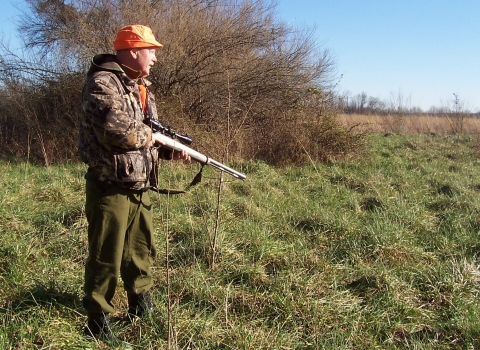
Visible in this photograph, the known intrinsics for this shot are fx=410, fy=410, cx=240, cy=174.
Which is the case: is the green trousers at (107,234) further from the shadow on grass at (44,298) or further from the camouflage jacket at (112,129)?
the shadow on grass at (44,298)

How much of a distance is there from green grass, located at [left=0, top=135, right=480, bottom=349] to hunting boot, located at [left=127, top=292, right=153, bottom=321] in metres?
0.07

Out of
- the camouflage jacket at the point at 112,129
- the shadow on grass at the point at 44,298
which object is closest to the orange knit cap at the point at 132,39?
the camouflage jacket at the point at 112,129

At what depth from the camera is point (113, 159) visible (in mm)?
2293

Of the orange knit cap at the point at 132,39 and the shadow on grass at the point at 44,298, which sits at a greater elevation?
the orange knit cap at the point at 132,39

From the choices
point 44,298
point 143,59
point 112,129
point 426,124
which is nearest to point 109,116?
point 112,129

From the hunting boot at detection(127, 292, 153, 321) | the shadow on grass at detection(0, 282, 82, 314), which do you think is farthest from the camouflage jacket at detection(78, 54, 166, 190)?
the shadow on grass at detection(0, 282, 82, 314)

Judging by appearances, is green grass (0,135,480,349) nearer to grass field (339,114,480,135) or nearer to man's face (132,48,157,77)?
man's face (132,48,157,77)

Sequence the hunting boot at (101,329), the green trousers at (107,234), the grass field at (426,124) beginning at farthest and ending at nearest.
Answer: the grass field at (426,124)
the hunting boot at (101,329)
the green trousers at (107,234)

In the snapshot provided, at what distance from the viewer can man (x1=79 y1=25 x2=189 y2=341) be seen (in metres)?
2.23

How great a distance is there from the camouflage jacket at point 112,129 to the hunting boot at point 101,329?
2.73 ft

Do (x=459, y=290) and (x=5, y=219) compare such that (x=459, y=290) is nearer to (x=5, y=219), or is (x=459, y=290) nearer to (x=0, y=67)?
(x=5, y=219)

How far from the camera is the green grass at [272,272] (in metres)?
2.66

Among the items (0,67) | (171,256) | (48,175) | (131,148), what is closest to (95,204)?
(131,148)

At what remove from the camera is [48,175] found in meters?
7.27
